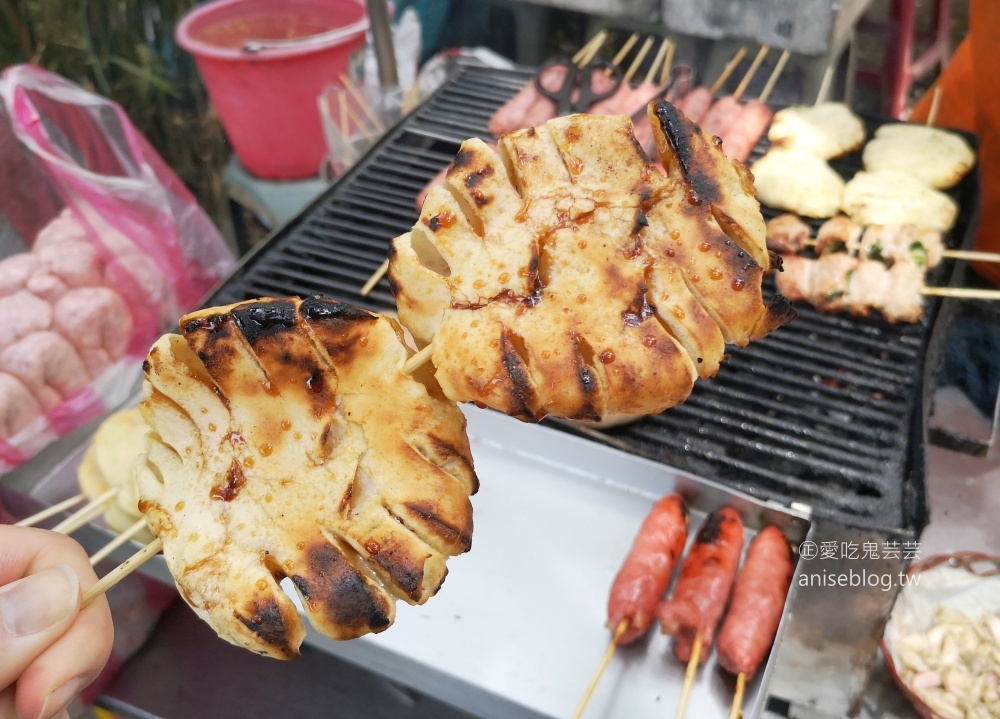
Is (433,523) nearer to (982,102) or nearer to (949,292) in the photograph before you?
(949,292)

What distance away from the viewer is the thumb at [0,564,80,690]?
5.10ft

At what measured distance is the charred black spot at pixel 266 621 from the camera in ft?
4.67

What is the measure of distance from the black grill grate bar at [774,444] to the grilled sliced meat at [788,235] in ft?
3.96

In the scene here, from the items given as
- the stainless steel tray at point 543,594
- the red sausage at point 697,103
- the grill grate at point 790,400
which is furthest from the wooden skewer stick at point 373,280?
the red sausage at point 697,103

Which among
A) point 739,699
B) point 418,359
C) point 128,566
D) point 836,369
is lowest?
point 739,699

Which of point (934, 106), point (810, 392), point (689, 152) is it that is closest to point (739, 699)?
point (810, 392)

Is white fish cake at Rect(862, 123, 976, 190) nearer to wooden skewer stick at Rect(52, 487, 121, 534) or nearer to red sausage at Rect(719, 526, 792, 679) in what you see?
red sausage at Rect(719, 526, 792, 679)

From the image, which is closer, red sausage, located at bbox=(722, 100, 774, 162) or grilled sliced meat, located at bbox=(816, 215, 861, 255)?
grilled sliced meat, located at bbox=(816, 215, 861, 255)

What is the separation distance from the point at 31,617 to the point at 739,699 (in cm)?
211

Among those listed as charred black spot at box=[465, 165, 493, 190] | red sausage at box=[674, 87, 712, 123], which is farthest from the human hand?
red sausage at box=[674, 87, 712, 123]

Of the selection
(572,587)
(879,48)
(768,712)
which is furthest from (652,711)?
(879,48)

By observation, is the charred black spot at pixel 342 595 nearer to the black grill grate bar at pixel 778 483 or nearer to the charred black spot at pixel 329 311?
the charred black spot at pixel 329 311

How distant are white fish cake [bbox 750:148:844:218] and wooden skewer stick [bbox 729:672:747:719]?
2.52m

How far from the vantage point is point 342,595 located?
143 cm
